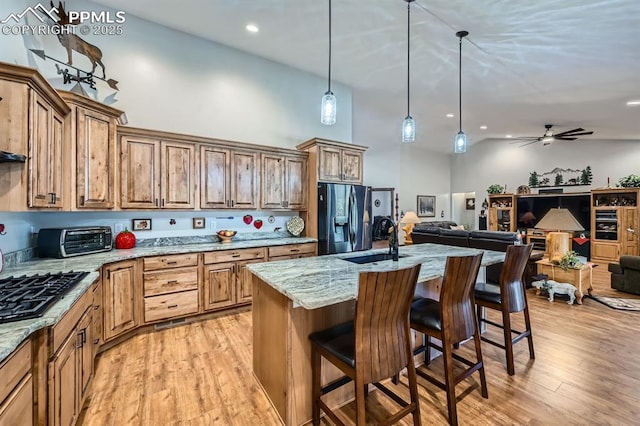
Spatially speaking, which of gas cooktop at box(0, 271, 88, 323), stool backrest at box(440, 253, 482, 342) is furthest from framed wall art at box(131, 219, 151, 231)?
stool backrest at box(440, 253, 482, 342)

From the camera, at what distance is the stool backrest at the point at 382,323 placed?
1474 millimetres

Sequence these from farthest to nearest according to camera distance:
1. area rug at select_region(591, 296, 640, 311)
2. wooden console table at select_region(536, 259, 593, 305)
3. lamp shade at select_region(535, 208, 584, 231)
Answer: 1. wooden console table at select_region(536, 259, 593, 305)
2. area rug at select_region(591, 296, 640, 311)
3. lamp shade at select_region(535, 208, 584, 231)

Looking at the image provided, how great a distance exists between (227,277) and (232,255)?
28cm

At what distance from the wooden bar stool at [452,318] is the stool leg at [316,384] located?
753mm

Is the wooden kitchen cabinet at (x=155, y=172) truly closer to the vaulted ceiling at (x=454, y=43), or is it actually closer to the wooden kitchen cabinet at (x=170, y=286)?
the wooden kitchen cabinet at (x=170, y=286)

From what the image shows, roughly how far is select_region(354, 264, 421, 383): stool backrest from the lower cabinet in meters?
1.38

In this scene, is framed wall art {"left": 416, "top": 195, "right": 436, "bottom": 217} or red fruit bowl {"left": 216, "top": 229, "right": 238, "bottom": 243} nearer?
red fruit bowl {"left": 216, "top": 229, "right": 238, "bottom": 243}

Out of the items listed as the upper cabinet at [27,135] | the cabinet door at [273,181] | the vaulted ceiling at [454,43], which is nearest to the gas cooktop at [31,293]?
the upper cabinet at [27,135]

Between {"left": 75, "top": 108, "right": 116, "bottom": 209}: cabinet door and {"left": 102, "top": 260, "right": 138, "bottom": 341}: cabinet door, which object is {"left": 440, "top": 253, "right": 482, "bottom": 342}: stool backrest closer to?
{"left": 102, "top": 260, "right": 138, "bottom": 341}: cabinet door

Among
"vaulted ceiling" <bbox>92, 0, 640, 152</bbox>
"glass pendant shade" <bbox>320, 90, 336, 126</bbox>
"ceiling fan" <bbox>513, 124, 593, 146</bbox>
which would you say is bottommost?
"glass pendant shade" <bbox>320, 90, 336, 126</bbox>

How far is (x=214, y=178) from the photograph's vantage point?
3.80 m

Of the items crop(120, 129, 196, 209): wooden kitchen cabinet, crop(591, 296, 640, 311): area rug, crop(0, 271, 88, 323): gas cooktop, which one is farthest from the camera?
crop(591, 296, 640, 311): area rug

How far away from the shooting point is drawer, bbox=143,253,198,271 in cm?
312

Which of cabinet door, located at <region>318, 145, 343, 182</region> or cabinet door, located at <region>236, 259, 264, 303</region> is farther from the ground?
cabinet door, located at <region>318, 145, 343, 182</region>
